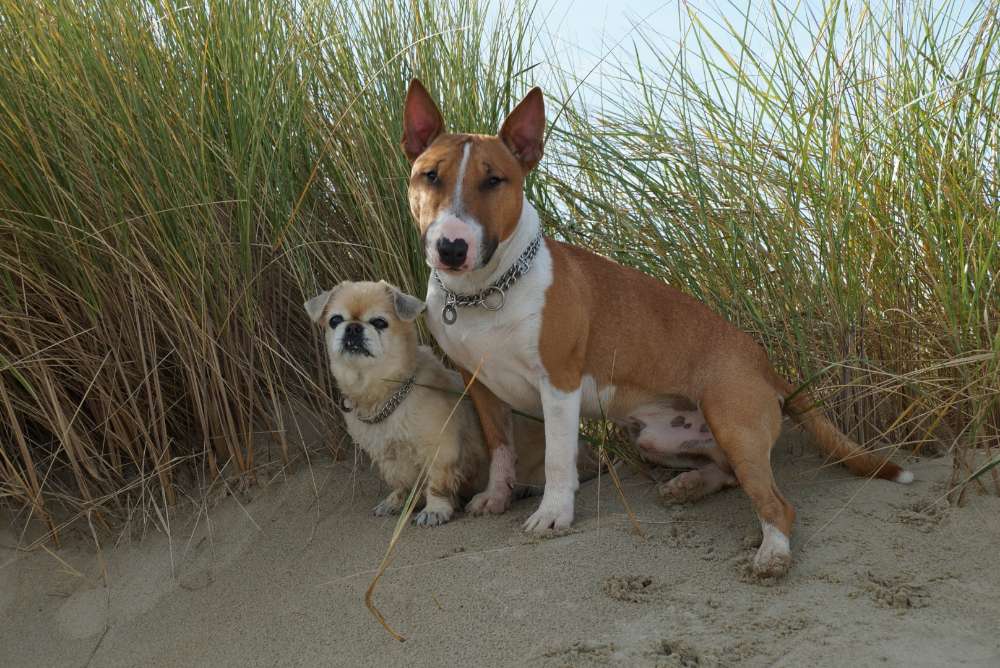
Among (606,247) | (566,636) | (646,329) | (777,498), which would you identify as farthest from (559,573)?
(606,247)

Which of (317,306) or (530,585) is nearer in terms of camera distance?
(530,585)

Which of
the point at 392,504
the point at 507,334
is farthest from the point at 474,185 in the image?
the point at 392,504

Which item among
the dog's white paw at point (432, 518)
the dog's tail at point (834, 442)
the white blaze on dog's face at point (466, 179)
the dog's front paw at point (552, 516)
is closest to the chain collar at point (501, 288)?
the white blaze on dog's face at point (466, 179)

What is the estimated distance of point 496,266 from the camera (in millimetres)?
3703

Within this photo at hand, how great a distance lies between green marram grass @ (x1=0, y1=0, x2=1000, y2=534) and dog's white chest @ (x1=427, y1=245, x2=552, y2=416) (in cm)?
90

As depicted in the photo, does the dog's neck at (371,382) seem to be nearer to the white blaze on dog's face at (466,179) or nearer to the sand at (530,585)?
the sand at (530,585)

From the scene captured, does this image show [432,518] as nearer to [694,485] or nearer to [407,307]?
[407,307]

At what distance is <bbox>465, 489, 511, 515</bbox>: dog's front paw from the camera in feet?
13.2

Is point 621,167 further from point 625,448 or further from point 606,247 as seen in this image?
point 625,448

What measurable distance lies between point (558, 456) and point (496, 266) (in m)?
0.76

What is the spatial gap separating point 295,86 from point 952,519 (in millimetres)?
3427

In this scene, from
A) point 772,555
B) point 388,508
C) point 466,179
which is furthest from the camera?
point 388,508

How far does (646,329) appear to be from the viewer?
3.96m

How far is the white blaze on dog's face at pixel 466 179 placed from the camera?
10.9ft
